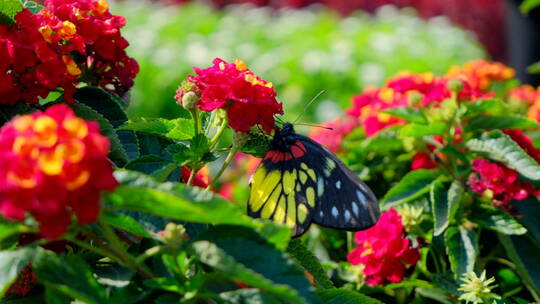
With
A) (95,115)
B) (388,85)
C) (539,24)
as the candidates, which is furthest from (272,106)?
(539,24)

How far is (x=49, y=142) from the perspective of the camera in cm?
80

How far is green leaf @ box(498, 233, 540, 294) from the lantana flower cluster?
971mm

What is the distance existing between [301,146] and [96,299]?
1.88ft

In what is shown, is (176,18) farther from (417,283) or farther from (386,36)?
(417,283)

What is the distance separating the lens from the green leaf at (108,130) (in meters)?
1.21

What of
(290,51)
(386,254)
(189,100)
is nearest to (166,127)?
(189,100)

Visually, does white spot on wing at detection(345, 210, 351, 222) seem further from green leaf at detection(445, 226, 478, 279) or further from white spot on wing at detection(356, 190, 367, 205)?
green leaf at detection(445, 226, 478, 279)

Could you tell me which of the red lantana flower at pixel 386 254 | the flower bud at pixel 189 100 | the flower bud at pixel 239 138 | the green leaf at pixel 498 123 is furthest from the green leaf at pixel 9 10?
the green leaf at pixel 498 123

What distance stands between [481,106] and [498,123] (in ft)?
0.20

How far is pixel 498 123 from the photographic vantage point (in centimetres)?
176

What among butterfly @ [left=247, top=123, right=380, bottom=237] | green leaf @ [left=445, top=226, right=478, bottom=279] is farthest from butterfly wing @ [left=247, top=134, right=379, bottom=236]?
green leaf @ [left=445, top=226, right=478, bottom=279]

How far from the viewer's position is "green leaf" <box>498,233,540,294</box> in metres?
1.58

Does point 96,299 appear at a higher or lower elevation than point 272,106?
lower

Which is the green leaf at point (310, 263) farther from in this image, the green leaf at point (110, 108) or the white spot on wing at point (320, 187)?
the green leaf at point (110, 108)
